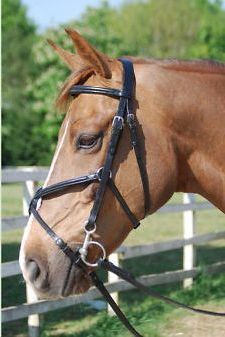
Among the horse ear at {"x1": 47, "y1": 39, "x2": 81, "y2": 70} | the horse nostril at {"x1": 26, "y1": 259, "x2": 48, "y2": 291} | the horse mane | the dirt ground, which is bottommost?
the dirt ground

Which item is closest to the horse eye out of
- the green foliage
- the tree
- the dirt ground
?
the dirt ground

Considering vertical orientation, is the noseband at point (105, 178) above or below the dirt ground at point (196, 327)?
above

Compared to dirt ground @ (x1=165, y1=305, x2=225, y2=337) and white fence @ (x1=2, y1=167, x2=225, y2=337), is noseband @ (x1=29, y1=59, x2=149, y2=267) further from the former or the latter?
dirt ground @ (x1=165, y1=305, x2=225, y2=337)

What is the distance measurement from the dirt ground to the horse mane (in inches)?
137

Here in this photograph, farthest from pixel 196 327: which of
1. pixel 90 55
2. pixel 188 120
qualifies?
pixel 90 55

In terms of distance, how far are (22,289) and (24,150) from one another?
22.3 meters

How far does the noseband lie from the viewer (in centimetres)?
267

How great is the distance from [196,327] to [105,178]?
3770 mm

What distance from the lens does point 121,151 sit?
108 inches

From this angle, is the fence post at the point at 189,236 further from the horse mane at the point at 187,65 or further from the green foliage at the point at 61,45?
the green foliage at the point at 61,45

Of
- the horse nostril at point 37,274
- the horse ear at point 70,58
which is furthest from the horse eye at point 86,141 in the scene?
the horse nostril at point 37,274

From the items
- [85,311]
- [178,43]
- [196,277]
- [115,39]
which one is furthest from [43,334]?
[178,43]

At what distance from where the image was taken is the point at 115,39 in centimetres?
3178

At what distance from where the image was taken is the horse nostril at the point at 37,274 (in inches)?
104
